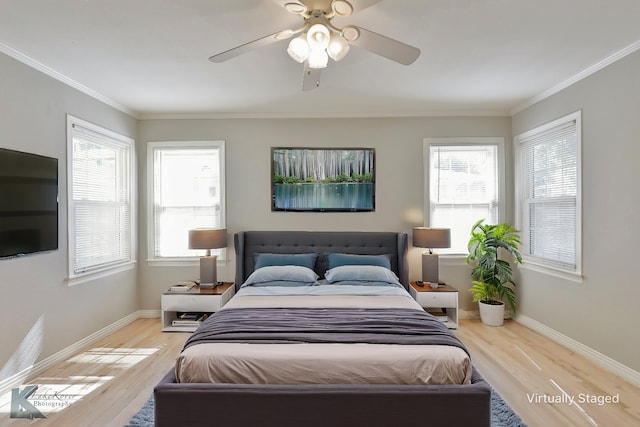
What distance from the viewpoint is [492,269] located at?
402 centimetres

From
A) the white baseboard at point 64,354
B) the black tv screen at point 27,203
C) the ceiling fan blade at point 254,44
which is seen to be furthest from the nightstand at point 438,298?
the black tv screen at point 27,203

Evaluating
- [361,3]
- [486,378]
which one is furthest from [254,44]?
[486,378]

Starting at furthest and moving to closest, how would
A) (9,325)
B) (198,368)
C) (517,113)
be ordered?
(517,113) < (9,325) < (198,368)

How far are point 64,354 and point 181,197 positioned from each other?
209cm

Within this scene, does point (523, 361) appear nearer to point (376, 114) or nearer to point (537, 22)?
point (537, 22)

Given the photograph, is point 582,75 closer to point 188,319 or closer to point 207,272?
point 207,272

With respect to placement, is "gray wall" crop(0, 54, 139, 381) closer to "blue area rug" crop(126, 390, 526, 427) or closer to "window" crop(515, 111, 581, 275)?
"blue area rug" crop(126, 390, 526, 427)

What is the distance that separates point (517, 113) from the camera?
424 centimetres

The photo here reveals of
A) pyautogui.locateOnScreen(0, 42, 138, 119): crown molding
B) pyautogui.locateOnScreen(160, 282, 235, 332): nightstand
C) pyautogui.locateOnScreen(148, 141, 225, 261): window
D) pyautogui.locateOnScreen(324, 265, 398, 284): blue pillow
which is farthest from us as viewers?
pyautogui.locateOnScreen(148, 141, 225, 261): window

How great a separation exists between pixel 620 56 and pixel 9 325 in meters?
5.37

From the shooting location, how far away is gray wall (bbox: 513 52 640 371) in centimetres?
274

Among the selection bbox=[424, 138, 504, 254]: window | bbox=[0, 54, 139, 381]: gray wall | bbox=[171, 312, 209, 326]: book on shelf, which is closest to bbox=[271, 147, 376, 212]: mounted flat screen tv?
bbox=[424, 138, 504, 254]: window

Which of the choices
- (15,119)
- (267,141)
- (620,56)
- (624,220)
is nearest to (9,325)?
(15,119)

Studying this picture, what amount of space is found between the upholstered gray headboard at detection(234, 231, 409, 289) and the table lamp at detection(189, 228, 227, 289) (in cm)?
21
